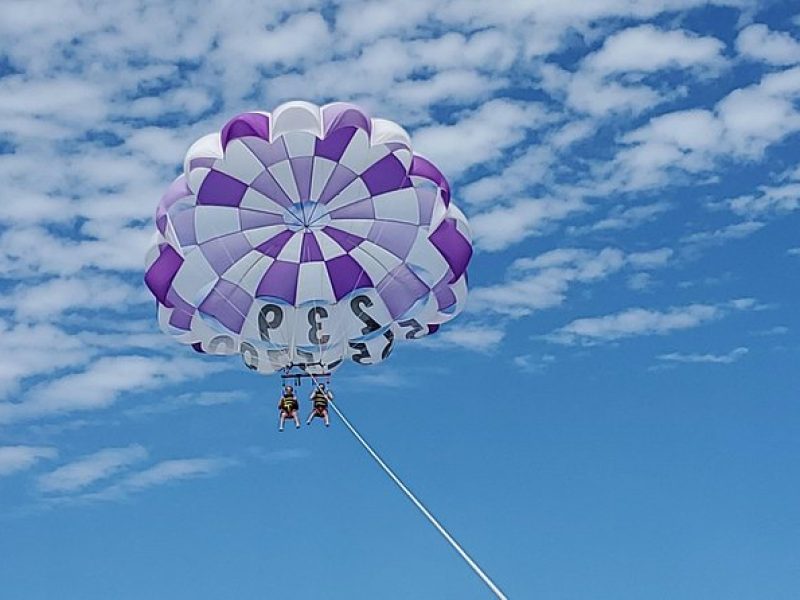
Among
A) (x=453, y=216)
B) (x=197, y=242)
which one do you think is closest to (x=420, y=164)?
(x=453, y=216)

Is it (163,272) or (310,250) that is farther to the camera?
(310,250)

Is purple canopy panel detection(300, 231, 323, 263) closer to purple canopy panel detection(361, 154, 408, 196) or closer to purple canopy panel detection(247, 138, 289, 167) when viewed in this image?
purple canopy panel detection(361, 154, 408, 196)

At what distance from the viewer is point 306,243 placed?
62.0ft

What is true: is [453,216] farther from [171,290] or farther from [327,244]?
[171,290]

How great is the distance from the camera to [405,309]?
19000mm

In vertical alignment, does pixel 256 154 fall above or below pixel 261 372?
above

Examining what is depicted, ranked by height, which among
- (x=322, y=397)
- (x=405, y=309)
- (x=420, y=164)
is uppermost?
(x=420, y=164)

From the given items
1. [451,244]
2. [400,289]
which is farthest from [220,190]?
[451,244]

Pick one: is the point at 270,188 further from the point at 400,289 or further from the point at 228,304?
the point at 400,289

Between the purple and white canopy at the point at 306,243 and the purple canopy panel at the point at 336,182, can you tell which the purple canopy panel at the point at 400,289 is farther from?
the purple canopy panel at the point at 336,182

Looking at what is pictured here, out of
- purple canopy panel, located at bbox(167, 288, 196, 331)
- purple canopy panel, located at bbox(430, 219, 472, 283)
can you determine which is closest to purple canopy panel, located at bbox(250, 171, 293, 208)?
purple canopy panel, located at bbox(167, 288, 196, 331)

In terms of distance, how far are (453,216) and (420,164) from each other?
102cm

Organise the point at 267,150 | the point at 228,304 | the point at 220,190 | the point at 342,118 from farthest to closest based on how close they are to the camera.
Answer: the point at 228,304 < the point at 220,190 < the point at 267,150 < the point at 342,118

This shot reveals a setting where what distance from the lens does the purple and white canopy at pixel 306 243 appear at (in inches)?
687
